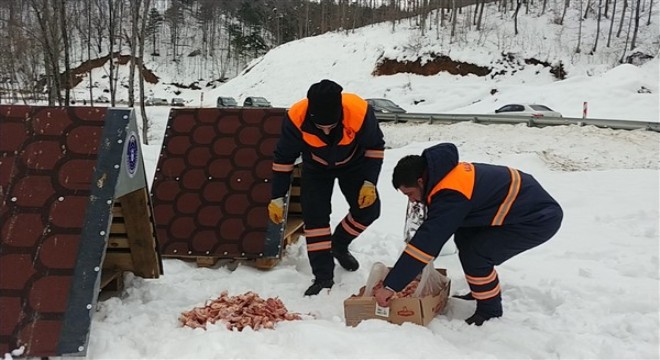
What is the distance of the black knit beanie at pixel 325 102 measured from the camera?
10.7 feet

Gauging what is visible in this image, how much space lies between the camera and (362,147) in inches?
147

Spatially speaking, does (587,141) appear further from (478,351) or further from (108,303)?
(108,303)

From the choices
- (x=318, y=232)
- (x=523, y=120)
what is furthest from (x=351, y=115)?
A: (x=523, y=120)

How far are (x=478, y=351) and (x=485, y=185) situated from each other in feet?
2.95

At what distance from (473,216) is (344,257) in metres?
1.35

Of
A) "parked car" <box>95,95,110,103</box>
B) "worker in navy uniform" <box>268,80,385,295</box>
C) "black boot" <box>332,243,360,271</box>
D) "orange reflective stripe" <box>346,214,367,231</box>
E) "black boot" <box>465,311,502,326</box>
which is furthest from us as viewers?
"parked car" <box>95,95,110,103</box>

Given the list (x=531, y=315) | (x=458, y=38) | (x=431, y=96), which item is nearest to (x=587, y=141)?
(x=531, y=315)

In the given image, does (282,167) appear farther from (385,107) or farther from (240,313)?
(385,107)

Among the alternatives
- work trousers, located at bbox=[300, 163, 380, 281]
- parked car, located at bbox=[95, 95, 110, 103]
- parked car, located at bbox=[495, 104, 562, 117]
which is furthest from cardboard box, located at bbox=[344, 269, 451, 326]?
parked car, located at bbox=[95, 95, 110, 103]

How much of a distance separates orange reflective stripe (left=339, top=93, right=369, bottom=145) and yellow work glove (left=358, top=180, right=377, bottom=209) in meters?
0.33

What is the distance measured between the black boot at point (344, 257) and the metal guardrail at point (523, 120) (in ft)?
37.0

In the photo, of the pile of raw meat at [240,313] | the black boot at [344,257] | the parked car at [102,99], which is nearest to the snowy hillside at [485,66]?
the parked car at [102,99]

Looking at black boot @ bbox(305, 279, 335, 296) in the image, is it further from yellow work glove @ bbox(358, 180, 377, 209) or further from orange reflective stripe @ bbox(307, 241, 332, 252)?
yellow work glove @ bbox(358, 180, 377, 209)

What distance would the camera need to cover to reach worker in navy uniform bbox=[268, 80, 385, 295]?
3425 mm
